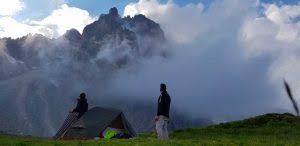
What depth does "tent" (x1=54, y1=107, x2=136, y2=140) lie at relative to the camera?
48.9 m

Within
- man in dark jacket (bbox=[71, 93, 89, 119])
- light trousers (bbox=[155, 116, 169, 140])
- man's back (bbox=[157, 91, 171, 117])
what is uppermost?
man in dark jacket (bbox=[71, 93, 89, 119])

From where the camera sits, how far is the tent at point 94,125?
4891 cm

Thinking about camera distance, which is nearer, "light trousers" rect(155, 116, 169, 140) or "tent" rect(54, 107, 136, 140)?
"light trousers" rect(155, 116, 169, 140)

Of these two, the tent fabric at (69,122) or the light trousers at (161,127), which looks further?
the tent fabric at (69,122)

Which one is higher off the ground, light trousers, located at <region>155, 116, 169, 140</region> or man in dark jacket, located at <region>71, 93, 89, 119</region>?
man in dark jacket, located at <region>71, 93, 89, 119</region>

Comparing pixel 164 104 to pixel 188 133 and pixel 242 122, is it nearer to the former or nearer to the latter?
pixel 188 133

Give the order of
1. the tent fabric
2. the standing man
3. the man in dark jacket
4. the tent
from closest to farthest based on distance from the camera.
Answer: the standing man < the man in dark jacket < the tent < the tent fabric

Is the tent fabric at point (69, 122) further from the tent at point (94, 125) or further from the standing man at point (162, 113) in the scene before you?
the standing man at point (162, 113)

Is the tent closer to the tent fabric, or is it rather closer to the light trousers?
the tent fabric

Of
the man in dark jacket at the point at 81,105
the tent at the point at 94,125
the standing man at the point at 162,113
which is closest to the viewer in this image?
the standing man at the point at 162,113

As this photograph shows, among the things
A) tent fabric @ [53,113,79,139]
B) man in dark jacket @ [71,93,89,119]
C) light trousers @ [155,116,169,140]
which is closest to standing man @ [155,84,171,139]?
light trousers @ [155,116,169,140]

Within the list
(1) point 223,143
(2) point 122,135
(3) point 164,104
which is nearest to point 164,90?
(3) point 164,104

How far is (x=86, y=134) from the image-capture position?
48.7 meters

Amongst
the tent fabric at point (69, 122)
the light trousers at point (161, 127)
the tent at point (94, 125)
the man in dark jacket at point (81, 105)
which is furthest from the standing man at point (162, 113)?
the tent fabric at point (69, 122)
